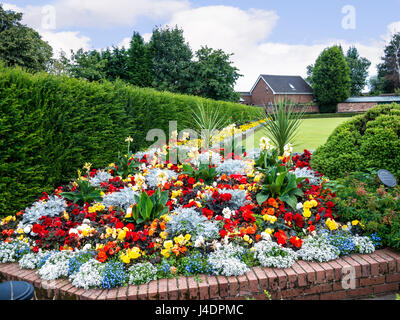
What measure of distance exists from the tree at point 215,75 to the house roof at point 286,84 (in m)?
16.4

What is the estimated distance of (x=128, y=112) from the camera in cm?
610

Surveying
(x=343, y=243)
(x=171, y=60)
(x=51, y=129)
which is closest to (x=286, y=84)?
(x=171, y=60)

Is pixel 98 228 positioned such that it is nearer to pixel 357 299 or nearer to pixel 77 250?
pixel 77 250

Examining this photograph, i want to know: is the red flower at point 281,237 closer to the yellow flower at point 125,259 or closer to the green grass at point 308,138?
the yellow flower at point 125,259

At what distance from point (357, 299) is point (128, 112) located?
210 inches

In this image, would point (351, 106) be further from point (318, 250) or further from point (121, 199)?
point (121, 199)

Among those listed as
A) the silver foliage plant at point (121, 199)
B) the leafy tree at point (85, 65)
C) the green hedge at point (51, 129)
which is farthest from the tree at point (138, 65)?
the silver foliage plant at point (121, 199)

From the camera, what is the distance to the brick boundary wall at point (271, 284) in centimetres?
200

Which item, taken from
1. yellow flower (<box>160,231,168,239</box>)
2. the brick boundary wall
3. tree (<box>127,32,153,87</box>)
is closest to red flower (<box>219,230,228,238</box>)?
the brick boundary wall

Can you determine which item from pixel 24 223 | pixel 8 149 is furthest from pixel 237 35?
pixel 24 223

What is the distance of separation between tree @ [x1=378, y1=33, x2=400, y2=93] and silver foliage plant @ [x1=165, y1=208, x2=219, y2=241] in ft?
161

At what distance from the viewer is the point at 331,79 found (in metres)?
35.4

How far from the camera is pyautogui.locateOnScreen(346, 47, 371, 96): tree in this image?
4562 cm

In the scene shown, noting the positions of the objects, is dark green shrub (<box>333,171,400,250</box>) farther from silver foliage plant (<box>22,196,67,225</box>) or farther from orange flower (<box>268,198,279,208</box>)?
silver foliage plant (<box>22,196,67,225</box>)
